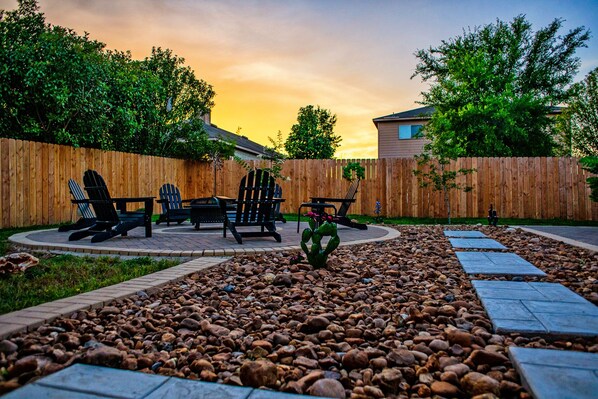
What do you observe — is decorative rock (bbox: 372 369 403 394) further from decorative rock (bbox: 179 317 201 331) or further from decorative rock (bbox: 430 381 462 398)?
decorative rock (bbox: 179 317 201 331)

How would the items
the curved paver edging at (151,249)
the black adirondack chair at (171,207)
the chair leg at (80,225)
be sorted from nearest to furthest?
the curved paver edging at (151,249), the chair leg at (80,225), the black adirondack chair at (171,207)

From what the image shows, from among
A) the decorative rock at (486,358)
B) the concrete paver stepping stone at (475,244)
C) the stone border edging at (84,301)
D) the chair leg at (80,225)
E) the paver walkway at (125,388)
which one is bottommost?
the decorative rock at (486,358)

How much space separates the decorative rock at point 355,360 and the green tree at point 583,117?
20.3 meters

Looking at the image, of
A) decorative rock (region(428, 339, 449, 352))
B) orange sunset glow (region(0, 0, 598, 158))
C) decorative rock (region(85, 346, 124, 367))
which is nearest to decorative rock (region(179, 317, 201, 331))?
decorative rock (region(85, 346, 124, 367))

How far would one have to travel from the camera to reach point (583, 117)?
59.7 feet

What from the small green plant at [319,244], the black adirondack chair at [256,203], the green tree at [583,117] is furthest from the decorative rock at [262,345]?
the green tree at [583,117]

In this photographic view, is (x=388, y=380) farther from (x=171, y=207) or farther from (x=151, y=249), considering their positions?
(x=171, y=207)

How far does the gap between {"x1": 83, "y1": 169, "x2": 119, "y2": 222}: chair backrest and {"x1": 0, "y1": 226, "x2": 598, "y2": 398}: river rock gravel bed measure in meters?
2.98

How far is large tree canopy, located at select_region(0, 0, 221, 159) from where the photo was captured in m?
9.17

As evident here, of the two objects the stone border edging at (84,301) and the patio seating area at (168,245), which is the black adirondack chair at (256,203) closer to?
the patio seating area at (168,245)

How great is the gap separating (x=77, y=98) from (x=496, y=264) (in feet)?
33.4

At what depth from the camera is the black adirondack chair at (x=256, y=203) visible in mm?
5621

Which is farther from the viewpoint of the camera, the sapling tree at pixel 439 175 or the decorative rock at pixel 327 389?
the sapling tree at pixel 439 175

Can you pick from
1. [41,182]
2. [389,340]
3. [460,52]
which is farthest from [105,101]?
[460,52]
